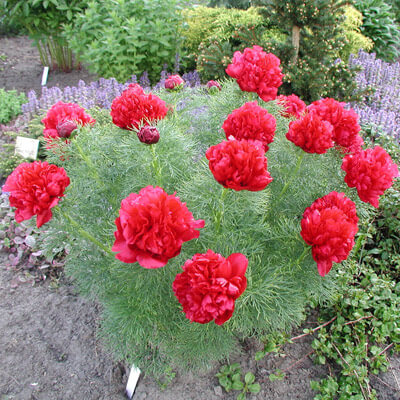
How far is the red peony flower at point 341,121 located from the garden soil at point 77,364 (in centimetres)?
116

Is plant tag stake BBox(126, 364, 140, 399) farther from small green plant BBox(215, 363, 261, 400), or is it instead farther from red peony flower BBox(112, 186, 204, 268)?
red peony flower BBox(112, 186, 204, 268)

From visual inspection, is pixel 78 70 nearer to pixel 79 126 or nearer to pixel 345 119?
pixel 79 126

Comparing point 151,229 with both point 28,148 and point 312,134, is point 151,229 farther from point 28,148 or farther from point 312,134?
point 28,148

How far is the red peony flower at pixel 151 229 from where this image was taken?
2.74 feet

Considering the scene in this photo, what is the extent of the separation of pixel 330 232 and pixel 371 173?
0.33 meters

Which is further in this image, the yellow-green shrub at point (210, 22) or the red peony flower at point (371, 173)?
the yellow-green shrub at point (210, 22)

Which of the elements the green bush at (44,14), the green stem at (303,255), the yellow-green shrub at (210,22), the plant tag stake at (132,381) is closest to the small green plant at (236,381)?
the plant tag stake at (132,381)

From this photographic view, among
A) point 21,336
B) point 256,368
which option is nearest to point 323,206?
point 256,368

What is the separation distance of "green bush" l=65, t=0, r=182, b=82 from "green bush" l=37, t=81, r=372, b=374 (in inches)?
103

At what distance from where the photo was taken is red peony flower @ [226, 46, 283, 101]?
53.9 inches

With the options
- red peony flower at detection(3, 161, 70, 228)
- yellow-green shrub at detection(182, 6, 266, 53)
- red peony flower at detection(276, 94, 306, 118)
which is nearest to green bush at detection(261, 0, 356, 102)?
yellow-green shrub at detection(182, 6, 266, 53)

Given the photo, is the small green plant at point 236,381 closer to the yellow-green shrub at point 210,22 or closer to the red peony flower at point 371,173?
the red peony flower at point 371,173

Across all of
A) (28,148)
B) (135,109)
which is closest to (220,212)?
(135,109)

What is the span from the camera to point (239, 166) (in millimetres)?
910
